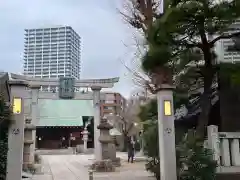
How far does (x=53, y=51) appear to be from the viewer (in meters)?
52.2

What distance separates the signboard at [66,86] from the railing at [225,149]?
19364 mm

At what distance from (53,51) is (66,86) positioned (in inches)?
1093

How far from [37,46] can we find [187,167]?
4772 cm

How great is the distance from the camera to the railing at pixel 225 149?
724 centimetres

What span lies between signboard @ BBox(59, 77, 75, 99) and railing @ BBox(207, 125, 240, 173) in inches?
762

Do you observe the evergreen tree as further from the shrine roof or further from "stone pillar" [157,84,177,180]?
the shrine roof

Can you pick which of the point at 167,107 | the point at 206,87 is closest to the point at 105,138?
the point at 206,87

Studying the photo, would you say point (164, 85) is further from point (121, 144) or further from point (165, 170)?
point (121, 144)

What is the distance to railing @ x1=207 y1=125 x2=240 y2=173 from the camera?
7.24m

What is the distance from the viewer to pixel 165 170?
7.11 meters

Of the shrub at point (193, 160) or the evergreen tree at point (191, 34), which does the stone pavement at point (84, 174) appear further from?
the evergreen tree at point (191, 34)

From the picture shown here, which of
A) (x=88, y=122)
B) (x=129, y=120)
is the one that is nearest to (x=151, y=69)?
(x=129, y=120)

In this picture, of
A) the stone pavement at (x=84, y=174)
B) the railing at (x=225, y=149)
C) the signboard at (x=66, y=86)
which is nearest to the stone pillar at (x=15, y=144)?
the railing at (x=225, y=149)

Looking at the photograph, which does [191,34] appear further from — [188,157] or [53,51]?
[53,51]
